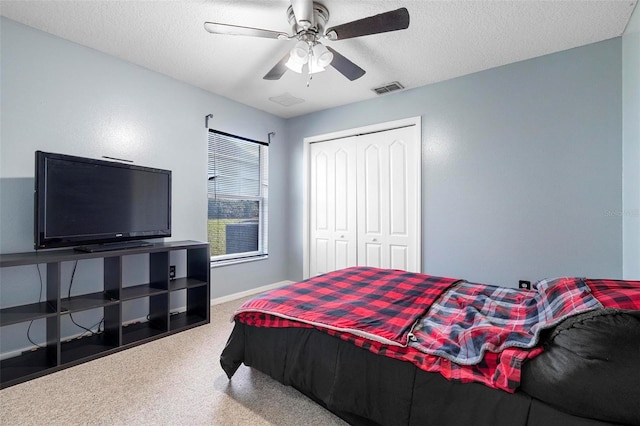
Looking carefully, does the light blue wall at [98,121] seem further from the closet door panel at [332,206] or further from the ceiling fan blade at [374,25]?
the ceiling fan blade at [374,25]

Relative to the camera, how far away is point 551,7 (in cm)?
218

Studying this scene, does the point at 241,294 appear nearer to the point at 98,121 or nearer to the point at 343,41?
the point at 98,121

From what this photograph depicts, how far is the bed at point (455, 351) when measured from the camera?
1.01 m

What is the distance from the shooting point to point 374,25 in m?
1.95

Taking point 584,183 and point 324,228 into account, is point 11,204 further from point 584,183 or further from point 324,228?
point 584,183

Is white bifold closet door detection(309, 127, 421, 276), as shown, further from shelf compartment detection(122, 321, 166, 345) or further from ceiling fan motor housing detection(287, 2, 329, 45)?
shelf compartment detection(122, 321, 166, 345)

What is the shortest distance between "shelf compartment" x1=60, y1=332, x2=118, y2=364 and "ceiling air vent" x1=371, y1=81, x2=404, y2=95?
142 inches

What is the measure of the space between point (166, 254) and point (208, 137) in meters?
1.54

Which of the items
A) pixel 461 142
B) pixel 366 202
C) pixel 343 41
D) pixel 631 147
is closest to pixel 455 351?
pixel 631 147

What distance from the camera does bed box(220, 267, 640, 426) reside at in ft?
3.33

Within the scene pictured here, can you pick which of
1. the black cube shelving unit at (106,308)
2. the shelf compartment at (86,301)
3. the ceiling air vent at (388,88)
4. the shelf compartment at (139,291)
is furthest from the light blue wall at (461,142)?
the shelf compartment at (139,291)

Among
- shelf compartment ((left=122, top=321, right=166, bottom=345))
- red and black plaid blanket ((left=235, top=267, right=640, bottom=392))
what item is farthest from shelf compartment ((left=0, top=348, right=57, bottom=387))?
red and black plaid blanket ((left=235, top=267, right=640, bottom=392))

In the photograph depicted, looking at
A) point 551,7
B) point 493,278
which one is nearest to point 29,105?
point 551,7

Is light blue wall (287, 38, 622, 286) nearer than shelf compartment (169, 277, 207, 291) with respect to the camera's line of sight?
Yes
